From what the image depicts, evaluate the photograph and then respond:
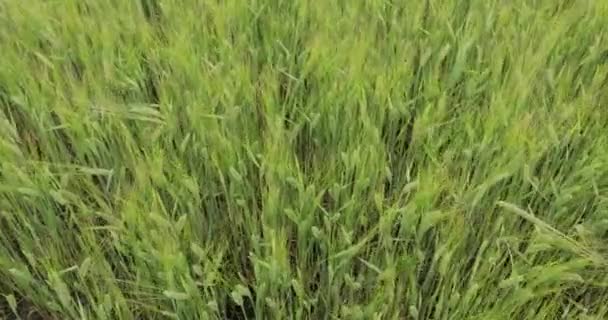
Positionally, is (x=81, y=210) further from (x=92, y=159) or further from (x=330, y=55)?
(x=330, y=55)

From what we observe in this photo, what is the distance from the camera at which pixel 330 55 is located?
1368 millimetres

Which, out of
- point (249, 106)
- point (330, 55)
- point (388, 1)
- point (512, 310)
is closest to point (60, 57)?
point (249, 106)

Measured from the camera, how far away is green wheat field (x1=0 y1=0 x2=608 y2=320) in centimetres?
117

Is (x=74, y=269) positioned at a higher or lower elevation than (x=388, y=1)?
lower

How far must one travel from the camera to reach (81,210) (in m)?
1.24

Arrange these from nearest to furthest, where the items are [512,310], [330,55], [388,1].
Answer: [512,310] < [330,55] < [388,1]

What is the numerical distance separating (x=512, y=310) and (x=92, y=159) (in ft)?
2.15

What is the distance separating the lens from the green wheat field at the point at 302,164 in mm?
1175

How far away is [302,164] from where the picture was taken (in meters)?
1.32

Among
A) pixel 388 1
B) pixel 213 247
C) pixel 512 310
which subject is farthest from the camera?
pixel 388 1

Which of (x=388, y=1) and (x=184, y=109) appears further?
(x=388, y=1)

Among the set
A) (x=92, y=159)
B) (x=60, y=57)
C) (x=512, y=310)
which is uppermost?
(x=60, y=57)

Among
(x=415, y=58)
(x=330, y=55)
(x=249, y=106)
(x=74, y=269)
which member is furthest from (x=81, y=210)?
(x=415, y=58)

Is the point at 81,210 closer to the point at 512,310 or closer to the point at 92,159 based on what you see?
the point at 92,159
